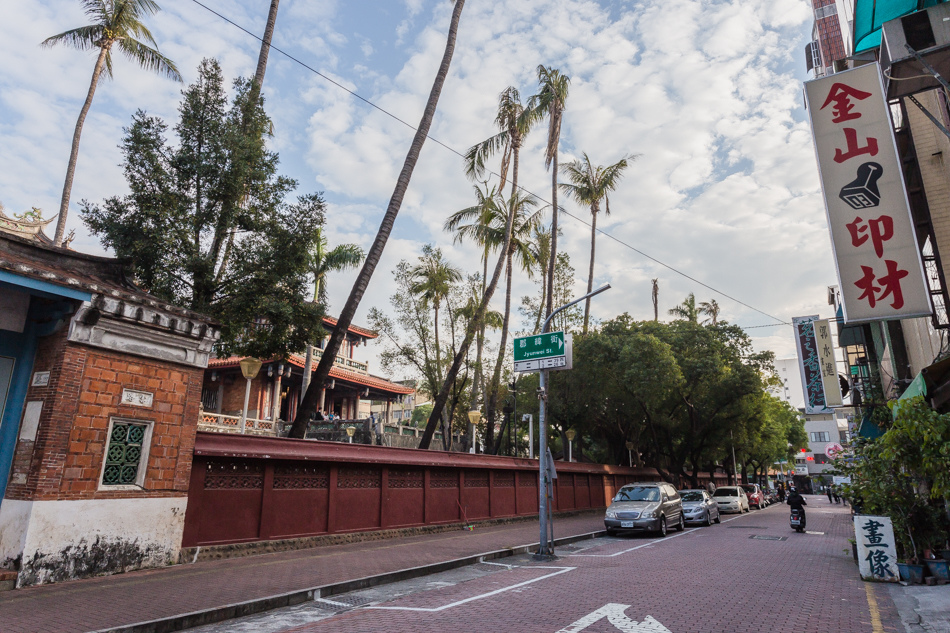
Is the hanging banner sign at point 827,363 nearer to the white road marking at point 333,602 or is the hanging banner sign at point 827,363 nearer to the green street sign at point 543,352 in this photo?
the green street sign at point 543,352

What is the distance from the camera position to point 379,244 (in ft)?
51.0

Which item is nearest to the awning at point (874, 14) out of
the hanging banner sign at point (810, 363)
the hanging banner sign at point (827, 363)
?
the hanging banner sign at point (827, 363)

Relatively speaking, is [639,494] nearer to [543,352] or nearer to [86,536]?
[543,352]

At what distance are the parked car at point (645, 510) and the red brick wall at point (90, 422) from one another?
12.4 metres

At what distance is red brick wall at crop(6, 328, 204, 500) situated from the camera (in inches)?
334

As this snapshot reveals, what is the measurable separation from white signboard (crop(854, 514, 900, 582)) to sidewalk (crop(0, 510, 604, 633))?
6.88 meters

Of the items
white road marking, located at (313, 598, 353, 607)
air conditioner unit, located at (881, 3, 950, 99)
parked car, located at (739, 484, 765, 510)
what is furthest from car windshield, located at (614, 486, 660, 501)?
parked car, located at (739, 484, 765, 510)

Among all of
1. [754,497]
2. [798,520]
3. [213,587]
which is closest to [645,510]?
[798,520]

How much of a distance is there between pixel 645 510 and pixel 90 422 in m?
14.6

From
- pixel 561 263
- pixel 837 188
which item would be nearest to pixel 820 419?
pixel 561 263

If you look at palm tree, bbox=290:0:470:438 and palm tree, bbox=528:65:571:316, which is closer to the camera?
palm tree, bbox=290:0:470:438

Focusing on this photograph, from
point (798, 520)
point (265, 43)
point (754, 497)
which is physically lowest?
point (754, 497)

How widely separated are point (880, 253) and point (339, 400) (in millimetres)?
34075

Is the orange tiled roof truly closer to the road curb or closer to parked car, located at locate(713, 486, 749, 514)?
the road curb
